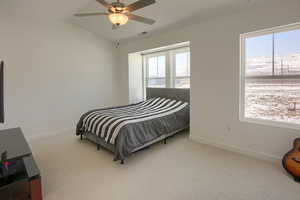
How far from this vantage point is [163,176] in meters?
2.27

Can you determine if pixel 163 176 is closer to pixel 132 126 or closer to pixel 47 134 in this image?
pixel 132 126

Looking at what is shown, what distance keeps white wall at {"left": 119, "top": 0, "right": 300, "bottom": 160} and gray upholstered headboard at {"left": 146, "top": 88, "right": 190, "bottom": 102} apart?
799 mm

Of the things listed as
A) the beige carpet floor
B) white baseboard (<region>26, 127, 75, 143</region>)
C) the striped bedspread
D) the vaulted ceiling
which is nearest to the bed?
the striped bedspread

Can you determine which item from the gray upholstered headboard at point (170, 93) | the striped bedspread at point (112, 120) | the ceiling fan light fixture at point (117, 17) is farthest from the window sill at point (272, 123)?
the ceiling fan light fixture at point (117, 17)

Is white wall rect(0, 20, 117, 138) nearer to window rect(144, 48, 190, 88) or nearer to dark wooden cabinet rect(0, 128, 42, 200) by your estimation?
window rect(144, 48, 190, 88)

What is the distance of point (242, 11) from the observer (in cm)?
273

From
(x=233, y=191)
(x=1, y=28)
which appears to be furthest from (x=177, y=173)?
(x=1, y=28)

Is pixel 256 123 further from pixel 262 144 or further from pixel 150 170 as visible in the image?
pixel 150 170

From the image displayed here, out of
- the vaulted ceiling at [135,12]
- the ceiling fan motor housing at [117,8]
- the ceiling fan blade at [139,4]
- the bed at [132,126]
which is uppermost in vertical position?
the vaulted ceiling at [135,12]

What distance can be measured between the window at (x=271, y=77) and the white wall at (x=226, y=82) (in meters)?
0.14

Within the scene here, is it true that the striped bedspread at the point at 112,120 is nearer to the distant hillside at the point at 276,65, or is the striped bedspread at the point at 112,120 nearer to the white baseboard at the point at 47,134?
the white baseboard at the point at 47,134

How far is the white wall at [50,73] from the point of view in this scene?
3463 millimetres

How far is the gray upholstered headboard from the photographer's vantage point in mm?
4305

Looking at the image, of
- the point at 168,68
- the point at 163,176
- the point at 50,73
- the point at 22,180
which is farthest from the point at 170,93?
the point at 22,180
